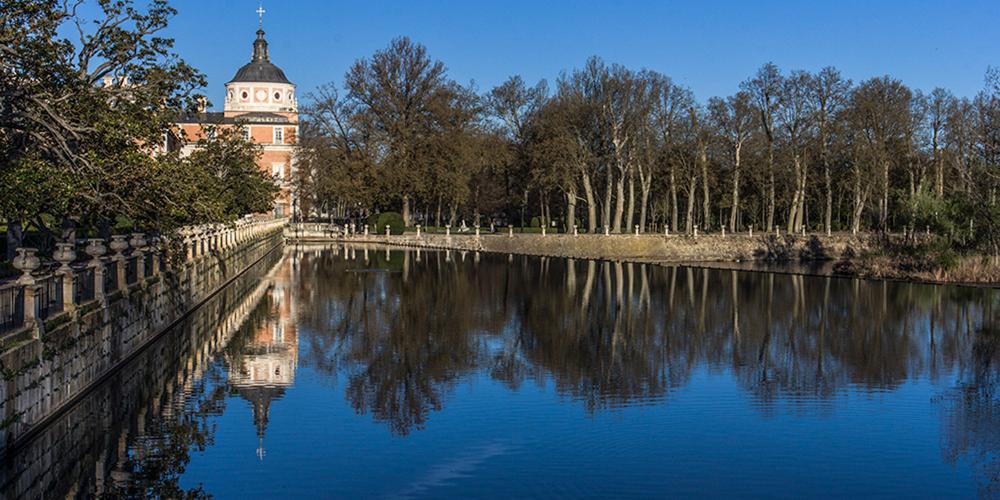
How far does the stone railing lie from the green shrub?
48516mm

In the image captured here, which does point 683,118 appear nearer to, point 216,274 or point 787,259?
point 787,259

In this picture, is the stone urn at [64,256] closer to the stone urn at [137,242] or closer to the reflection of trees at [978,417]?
the stone urn at [137,242]

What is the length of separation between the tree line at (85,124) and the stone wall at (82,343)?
5.95 feet

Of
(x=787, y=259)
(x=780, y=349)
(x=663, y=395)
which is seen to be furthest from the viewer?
(x=787, y=259)

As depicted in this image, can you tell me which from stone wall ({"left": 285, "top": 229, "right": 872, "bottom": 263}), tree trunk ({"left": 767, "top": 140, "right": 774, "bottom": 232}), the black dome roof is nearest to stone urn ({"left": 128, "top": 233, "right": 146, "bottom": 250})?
stone wall ({"left": 285, "top": 229, "right": 872, "bottom": 263})

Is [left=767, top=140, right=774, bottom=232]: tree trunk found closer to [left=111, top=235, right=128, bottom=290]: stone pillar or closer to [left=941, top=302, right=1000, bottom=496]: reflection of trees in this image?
[left=941, top=302, right=1000, bottom=496]: reflection of trees

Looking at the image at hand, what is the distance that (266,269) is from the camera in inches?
1905

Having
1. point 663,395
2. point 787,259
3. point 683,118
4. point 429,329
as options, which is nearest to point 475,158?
point 683,118

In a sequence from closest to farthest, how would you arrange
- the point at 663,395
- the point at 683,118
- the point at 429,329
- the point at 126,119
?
1. the point at 663,395
2. the point at 126,119
3. the point at 429,329
4. the point at 683,118

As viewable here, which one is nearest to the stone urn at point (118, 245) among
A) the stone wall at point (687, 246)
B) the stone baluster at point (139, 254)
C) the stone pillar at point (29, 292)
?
the stone baluster at point (139, 254)

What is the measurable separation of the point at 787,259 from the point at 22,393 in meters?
53.4

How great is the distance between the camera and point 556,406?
1608 cm

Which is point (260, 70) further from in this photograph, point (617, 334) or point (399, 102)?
point (617, 334)

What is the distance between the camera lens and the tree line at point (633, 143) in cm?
6322
